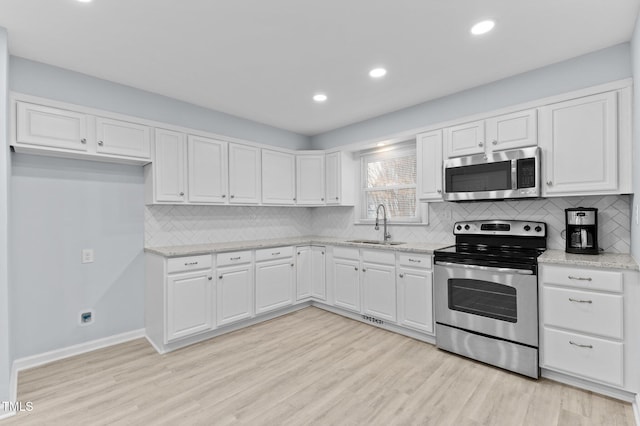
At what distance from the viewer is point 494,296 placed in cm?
260

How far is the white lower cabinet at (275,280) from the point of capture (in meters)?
3.71

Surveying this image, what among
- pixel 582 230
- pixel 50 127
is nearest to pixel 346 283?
pixel 582 230

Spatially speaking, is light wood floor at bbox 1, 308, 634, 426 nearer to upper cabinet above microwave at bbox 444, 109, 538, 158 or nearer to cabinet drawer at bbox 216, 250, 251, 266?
cabinet drawer at bbox 216, 250, 251, 266

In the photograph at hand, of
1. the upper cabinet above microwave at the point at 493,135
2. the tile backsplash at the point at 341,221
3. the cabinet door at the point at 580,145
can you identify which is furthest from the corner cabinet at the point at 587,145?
the tile backsplash at the point at 341,221

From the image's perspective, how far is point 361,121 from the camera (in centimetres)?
436

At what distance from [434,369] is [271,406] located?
1369 mm

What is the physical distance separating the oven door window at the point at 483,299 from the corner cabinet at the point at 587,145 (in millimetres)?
931

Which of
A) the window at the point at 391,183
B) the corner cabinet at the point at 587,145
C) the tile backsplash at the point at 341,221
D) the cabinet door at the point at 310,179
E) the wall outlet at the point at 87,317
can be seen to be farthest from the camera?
the cabinet door at the point at 310,179

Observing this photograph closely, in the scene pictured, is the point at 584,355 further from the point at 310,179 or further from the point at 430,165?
the point at 310,179

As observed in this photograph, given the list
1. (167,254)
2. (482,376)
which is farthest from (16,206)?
(482,376)

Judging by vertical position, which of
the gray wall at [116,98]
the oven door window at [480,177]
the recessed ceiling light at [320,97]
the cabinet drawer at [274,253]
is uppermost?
the recessed ceiling light at [320,97]

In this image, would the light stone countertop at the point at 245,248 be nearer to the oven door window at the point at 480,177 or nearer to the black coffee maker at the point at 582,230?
the oven door window at the point at 480,177

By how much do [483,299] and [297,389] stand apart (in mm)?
1720

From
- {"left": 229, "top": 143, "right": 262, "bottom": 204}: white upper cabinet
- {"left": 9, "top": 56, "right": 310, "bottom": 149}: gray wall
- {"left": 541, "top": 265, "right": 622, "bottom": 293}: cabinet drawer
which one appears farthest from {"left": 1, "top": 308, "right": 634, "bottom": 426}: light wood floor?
{"left": 9, "top": 56, "right": 310, "bottom": 149}: gray wall
